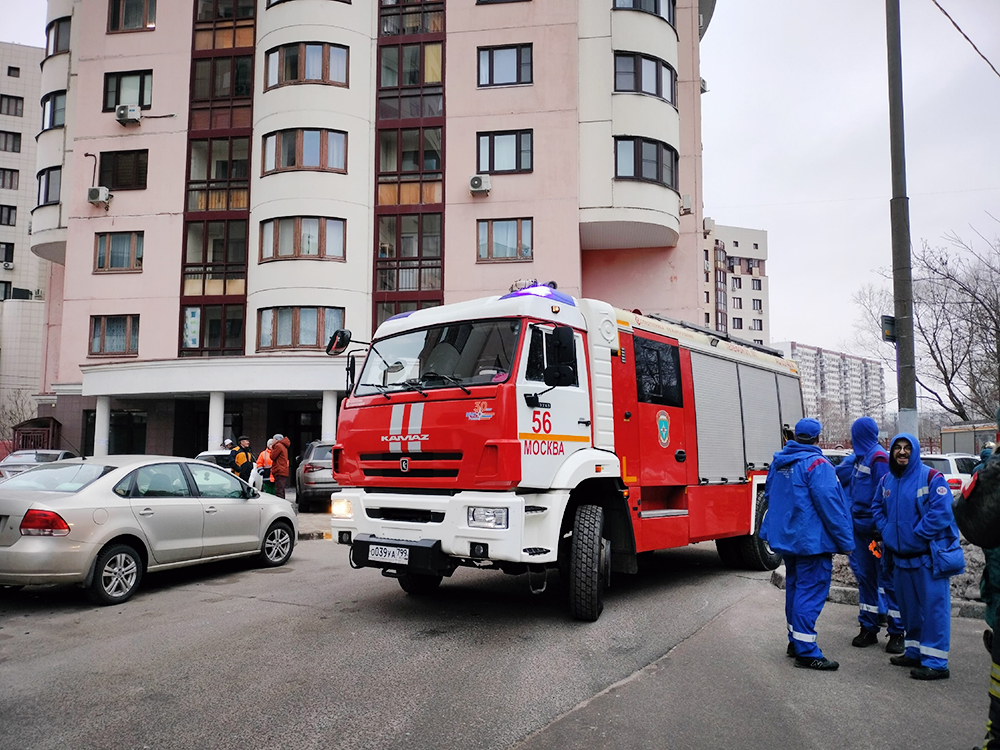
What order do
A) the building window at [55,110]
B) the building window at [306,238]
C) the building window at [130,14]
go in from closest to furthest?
the building window at [306,238], the building window at [130,14], the building window at [55,110]

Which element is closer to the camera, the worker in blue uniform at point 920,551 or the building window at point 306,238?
the worker in blue uniform at point 920,551

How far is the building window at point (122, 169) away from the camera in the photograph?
27.3 metres

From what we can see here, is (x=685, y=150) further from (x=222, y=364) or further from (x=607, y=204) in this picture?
(x=222, y=364)

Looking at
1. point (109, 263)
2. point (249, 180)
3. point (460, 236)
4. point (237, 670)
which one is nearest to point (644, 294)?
point (460, 236)

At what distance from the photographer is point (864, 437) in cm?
649

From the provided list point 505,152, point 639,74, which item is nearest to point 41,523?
point 505,152

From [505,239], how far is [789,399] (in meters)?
15.6

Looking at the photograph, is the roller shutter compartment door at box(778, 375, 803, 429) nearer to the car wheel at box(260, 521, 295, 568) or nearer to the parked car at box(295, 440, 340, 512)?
the car wheel at box(260, 521, 295, 568)

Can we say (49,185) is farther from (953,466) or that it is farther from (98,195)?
(953,466)

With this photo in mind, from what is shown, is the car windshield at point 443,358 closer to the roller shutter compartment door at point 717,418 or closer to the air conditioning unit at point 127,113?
the roller shutter compartment door at point 717,418

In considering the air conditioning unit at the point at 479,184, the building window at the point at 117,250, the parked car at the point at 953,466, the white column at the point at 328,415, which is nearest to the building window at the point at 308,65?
the air conditioning unit at the point at 479,184

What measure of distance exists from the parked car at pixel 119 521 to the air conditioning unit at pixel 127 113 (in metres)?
22.5

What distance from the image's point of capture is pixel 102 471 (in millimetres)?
7965

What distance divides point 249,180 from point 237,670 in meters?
24.6
